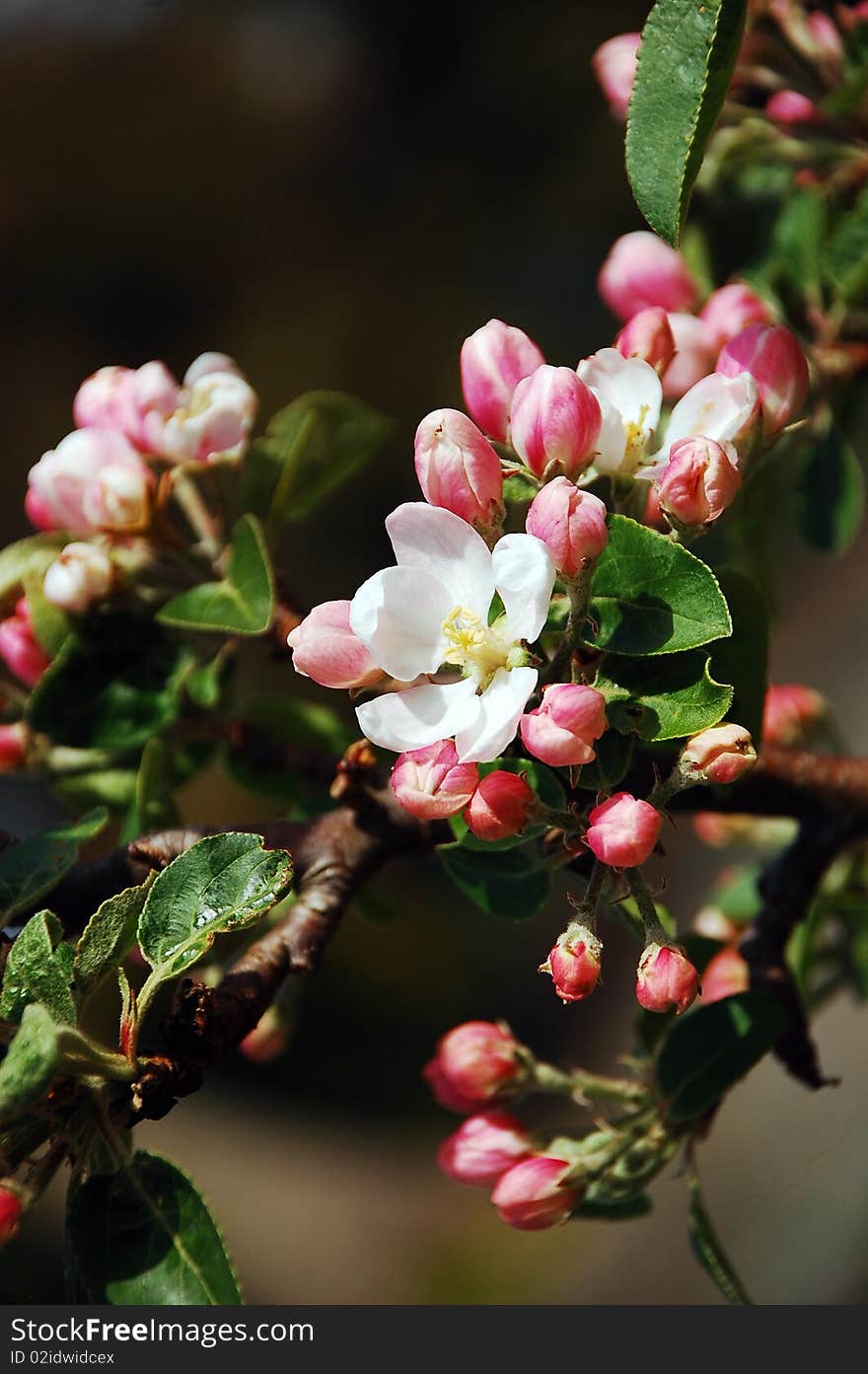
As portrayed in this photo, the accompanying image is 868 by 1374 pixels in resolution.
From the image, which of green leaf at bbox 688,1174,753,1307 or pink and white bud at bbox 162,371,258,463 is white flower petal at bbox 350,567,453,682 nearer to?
pink and white bud at bbox 162,371,258,463

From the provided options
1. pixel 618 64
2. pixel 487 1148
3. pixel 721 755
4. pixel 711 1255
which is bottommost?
pixel 711 1255

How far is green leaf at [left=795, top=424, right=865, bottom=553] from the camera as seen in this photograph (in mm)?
1317

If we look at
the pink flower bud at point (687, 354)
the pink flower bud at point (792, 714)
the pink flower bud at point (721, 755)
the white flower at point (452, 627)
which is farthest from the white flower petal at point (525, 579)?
the pink flower bud at point (792, 714)

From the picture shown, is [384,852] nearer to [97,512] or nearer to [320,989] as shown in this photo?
[97,512]

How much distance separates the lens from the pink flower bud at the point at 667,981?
659mm

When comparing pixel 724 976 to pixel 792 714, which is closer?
pixel 724 976

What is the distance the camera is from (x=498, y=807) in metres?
0.65

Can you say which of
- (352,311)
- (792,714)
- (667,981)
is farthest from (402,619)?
(352,311)

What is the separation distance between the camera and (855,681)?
2.87 metres

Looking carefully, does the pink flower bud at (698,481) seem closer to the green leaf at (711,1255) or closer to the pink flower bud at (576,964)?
the pink flower bud at (576,964)

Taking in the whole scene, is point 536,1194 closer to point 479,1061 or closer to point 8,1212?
point 479,1061

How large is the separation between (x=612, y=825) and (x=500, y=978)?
2441mm

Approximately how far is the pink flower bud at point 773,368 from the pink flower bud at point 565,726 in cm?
26

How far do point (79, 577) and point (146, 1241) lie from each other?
1.55 feet
